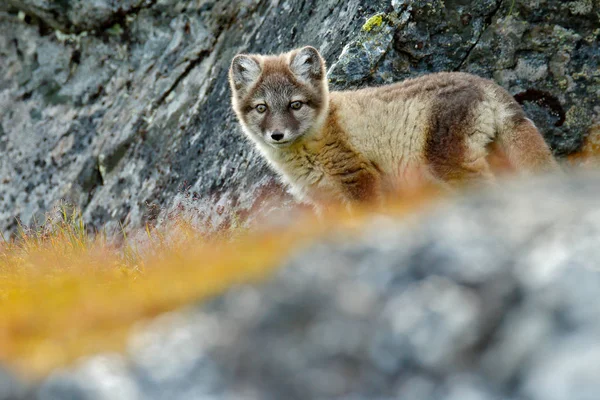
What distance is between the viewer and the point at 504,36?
7.49 meters

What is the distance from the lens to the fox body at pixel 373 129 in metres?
6.52

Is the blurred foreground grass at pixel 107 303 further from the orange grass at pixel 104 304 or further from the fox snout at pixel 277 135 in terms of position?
→ the fox snout at pixel 277 135

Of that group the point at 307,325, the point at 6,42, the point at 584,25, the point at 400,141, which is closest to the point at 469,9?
the point at 584,25

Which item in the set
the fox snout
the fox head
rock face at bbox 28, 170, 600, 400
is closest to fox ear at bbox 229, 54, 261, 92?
the fox head

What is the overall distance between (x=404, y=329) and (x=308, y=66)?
5.08m

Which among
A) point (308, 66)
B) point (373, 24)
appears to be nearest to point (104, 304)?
point (308, 66)

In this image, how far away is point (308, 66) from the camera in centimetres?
733

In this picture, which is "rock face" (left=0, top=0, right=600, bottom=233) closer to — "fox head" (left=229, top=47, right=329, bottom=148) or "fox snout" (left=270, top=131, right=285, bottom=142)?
"fox head" (left=229, top=47, right=329, bottom=148)

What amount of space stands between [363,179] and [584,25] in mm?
2950

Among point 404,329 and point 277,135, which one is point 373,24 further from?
point 404,329

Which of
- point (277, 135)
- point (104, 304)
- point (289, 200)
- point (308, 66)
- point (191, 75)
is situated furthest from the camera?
point (191, 75)

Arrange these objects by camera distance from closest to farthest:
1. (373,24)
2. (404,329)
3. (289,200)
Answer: (404,329) < (373,24) < (289,200)

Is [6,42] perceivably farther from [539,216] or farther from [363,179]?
[539,216]

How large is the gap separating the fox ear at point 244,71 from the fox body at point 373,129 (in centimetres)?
1
